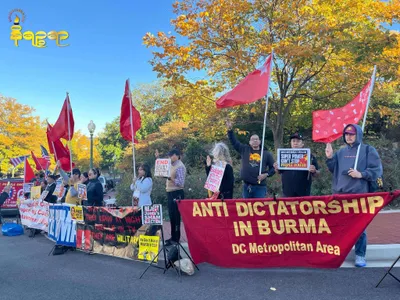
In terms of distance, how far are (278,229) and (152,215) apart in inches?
76.7

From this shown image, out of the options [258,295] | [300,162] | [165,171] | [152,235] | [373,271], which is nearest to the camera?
[258,295]

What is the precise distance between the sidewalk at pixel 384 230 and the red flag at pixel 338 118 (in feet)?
7.23

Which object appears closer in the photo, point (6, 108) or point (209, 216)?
point (209, 216)

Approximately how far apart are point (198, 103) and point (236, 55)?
2.93 m

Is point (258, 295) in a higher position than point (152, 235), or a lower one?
lower

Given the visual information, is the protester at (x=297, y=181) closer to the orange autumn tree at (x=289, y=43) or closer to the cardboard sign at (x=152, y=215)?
the cardboard sign at (x=152, y=215)

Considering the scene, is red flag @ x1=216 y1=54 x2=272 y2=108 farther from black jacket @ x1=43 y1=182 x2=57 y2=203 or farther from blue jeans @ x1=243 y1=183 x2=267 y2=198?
black jacket @ x1=43 y1=182 x2=57 y2=203

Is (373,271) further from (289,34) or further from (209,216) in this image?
(289,34)

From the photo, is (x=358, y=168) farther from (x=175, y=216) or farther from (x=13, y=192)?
(x=13, y=192)

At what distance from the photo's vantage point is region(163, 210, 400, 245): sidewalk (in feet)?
19.3

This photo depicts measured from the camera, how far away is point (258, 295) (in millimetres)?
3992

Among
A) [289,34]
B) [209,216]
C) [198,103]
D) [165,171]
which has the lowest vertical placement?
[209,216]

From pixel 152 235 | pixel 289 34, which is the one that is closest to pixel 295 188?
pixel 152 235

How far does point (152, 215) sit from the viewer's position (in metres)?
5.18
